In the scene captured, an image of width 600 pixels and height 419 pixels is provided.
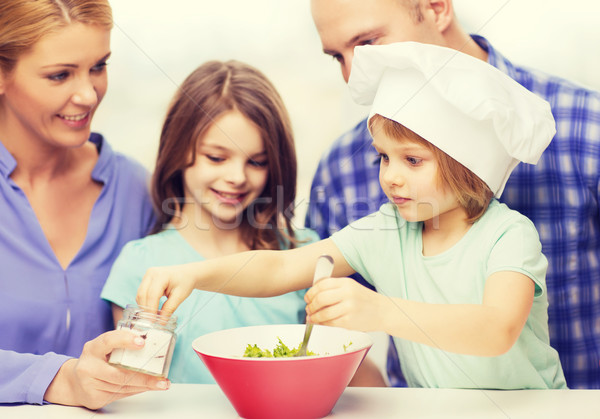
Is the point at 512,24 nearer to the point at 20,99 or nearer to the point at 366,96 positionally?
the point at 366,96

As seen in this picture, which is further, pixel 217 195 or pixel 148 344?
pixel 217 195

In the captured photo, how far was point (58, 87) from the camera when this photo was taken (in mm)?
1308

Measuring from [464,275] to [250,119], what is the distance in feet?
2.04

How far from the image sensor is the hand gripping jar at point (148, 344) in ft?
2.92

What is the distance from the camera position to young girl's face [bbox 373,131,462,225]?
40.0 inches

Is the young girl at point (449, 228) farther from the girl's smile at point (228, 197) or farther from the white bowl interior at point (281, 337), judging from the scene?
the girl's smile at point (228, 197)

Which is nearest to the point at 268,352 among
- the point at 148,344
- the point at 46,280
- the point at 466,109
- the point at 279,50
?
the point at 148,344

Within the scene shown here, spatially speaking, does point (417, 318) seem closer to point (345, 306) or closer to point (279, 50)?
point (345, 306)

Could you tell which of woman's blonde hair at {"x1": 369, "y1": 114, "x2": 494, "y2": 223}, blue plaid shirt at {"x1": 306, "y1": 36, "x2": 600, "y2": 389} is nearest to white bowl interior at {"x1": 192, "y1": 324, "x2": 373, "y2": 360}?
woman's blonde hair at {"x1": 369, "y1": 114, "x2": 494, "y2": 223}

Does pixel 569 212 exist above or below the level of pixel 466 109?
below

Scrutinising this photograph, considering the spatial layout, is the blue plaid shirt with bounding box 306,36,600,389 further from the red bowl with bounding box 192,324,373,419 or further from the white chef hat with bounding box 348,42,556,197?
the red bowl with bounding box 192,324,373,419

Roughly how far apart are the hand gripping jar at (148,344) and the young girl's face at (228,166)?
0.52 meters

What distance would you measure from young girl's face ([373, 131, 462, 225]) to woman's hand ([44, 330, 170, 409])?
0.46 meters

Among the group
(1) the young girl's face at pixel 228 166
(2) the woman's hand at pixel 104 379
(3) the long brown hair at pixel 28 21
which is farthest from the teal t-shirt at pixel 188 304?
(3) the long brown hair at pixel 28 21
